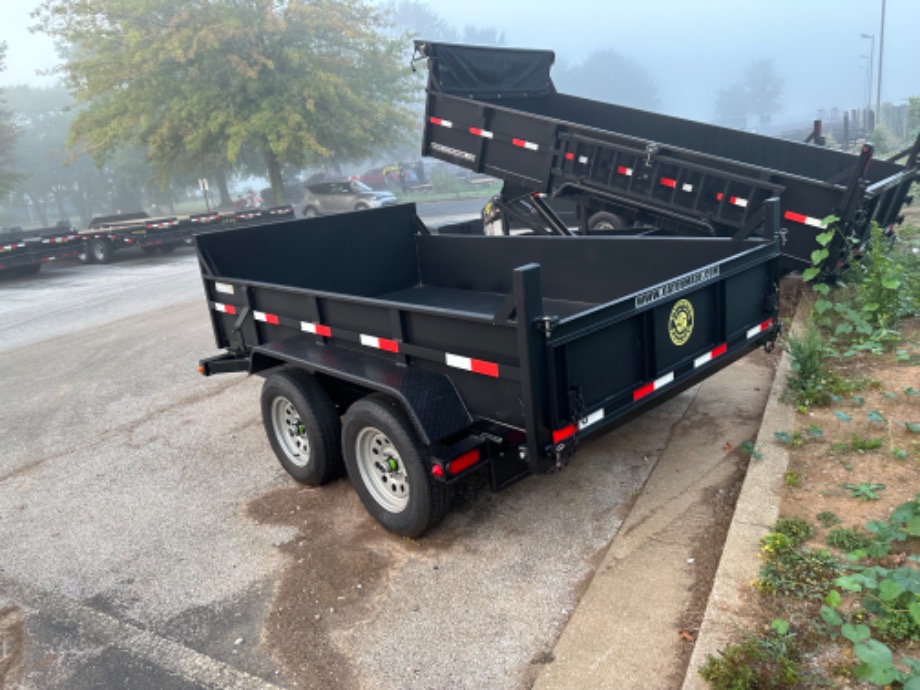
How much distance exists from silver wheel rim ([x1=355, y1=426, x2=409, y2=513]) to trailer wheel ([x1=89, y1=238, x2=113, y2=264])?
18.3 meters

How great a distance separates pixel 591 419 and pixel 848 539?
54.3 inches

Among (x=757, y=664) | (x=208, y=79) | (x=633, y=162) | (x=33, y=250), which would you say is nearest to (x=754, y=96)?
(x=208, y=79)

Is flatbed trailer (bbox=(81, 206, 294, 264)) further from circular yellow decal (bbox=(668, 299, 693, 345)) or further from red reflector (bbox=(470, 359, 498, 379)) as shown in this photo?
circular yellow decal (bbox=(668, 299, 693, 345))

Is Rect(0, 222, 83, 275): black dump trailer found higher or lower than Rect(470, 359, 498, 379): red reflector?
lower

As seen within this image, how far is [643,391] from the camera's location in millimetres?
4035

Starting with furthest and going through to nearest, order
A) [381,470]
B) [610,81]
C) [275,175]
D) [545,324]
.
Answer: [610,81] < [275,175] < [381,470] < [545,324]

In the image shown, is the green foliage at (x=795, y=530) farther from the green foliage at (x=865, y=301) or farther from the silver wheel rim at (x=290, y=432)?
the silver wheel rim at (x=290, y=432)

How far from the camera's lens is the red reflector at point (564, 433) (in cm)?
355

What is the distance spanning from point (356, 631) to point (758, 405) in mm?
3675

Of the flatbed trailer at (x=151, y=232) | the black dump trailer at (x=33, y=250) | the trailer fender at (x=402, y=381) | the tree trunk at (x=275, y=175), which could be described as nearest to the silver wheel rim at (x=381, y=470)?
the trailer fender at (x=402, y=381)

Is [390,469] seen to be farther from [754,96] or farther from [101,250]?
[754,96]

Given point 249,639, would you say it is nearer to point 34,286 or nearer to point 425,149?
point 425,149

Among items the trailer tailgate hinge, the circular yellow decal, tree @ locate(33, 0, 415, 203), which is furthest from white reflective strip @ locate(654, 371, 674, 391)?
tree @ locate(33, 0, 415, 203)

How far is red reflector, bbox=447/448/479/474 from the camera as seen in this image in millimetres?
3795
